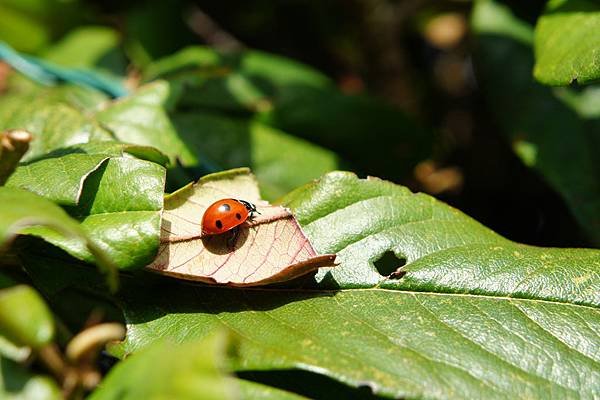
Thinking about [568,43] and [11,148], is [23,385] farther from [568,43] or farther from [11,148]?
[568,43]

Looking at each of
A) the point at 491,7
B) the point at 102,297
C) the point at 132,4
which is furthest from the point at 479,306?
the point at 132,4

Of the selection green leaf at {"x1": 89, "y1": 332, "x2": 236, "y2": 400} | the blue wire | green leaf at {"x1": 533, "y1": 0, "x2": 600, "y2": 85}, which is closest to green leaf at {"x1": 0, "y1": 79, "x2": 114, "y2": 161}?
the blue wire

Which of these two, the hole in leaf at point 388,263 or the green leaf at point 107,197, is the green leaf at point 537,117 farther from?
the green leaf at point 107,197

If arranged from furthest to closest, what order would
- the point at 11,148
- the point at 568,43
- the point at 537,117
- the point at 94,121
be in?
1. the point at 537,117
2. the point at 94,121
3. the point at 568,43
4. the point at 11,148

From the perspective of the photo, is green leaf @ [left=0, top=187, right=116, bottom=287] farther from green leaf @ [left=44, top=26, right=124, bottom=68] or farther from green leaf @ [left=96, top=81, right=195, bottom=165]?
green leaf @ [left=44, top=26, right=124, bottom=68]

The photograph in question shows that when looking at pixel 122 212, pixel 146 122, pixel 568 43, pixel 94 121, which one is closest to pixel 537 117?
pixel 568 43

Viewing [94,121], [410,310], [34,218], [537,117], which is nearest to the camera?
[34,218]

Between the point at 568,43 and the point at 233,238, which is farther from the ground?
the point at 568,43
